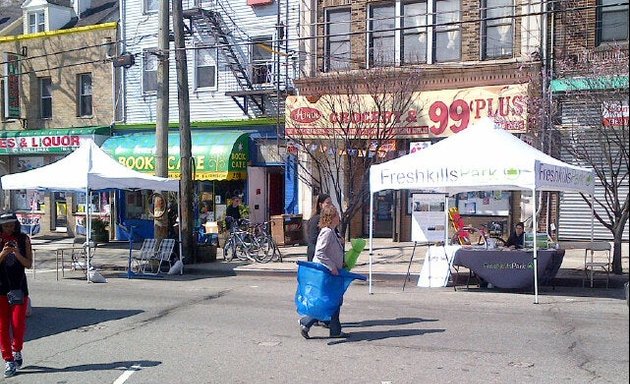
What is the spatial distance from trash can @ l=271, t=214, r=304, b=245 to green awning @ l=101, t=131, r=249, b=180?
2179mm

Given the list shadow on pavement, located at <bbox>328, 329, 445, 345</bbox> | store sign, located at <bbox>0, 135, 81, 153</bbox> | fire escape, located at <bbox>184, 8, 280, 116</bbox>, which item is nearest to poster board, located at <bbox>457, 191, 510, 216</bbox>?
fire escape, located at <bbox>184, 8, 280, 116</bbox>

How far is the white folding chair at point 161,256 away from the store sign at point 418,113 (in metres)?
5.09

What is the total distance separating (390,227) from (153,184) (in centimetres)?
804

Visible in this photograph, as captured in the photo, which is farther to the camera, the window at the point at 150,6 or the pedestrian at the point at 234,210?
the window at the point at 150,6

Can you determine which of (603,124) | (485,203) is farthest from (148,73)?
(603,124)

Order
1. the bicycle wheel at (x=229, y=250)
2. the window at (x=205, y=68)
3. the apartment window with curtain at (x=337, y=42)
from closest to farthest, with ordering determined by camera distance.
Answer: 1. the bicycle wheel at (x=229, y=250)
2. the apartment window with curtain at (x=337, y=42)
3. the window at (x=205, y=68)

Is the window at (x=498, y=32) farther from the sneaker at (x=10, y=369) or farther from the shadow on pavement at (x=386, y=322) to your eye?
the sneaker at (x=10, y=369)

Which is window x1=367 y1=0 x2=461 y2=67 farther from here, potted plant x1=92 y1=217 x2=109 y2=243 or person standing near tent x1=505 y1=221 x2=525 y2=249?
potted plant x1=92 y1=217 x2=109 y2=243

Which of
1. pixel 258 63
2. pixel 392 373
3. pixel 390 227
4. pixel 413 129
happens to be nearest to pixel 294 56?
pixel 258 63

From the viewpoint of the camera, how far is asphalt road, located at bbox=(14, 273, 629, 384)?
7035mm

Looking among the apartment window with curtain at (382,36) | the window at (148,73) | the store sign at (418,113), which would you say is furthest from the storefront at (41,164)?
the apartment window with curtain at (382,36)

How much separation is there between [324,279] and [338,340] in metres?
0.81

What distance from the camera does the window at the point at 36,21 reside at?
27.5 m

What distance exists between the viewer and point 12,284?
6973mm
